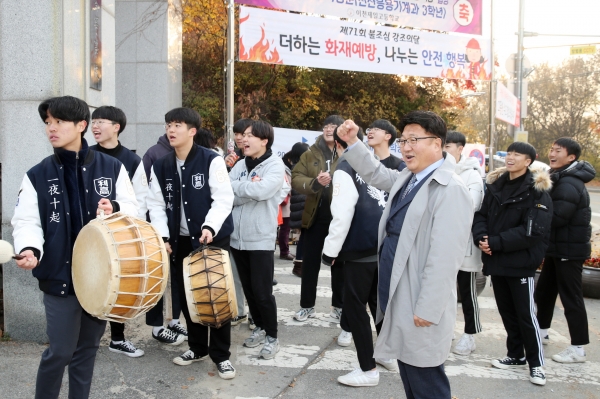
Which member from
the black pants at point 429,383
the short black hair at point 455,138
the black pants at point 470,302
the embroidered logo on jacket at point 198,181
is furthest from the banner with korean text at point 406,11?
the black pants at point 429,383

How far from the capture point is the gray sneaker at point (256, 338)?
510cm

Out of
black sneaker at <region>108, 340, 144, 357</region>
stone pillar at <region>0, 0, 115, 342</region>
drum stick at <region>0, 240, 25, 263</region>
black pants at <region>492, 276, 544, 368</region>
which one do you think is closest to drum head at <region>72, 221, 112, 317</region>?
drum stick at <region>0, 240, 25, 263</region>

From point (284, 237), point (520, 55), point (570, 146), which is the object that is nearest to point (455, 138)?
point (570, 146)

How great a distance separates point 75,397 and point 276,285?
14.0 feet

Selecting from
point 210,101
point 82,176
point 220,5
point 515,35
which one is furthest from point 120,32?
point 515,35

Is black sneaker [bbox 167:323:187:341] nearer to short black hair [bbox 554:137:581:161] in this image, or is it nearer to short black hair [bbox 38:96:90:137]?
short black hair [bbox 38:96:90:137]

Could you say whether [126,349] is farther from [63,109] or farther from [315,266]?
[63,109]

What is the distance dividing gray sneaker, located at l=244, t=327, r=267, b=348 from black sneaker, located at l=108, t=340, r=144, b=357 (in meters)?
0.96

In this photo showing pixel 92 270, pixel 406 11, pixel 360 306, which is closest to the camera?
pixel 92 270

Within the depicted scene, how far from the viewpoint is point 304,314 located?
599cm

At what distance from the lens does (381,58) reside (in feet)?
33.5

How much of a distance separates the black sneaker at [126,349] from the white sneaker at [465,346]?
9.61 ft

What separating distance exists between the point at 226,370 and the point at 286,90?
1223cm

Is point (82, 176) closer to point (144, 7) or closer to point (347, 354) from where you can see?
point (347, 354)
